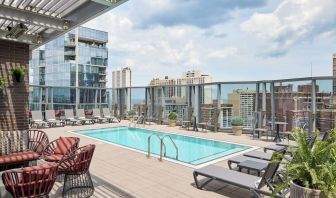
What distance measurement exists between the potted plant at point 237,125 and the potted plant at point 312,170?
7.85 meters

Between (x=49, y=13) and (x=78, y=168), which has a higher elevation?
(x=49, y=13)

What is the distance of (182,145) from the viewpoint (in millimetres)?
9375

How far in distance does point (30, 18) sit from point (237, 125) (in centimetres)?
821

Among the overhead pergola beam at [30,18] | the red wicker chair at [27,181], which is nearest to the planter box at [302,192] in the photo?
the red wicker chair at [27,181]

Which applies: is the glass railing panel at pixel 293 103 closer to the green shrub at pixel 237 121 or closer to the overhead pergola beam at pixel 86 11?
the green shrub at pixel 237 121

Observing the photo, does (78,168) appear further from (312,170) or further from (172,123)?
(172,123)

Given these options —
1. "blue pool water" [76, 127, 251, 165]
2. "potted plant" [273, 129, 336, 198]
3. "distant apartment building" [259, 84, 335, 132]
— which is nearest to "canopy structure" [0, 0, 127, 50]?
"potted plant" [273, 129, 336, 198]

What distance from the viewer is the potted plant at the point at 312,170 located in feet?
8.67

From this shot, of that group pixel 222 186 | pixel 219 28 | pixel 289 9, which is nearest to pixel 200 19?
pixel 219 28

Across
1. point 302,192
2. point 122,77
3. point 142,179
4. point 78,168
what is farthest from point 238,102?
point 122,77

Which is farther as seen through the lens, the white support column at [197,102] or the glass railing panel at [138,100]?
the glass railing panel at [138,100]

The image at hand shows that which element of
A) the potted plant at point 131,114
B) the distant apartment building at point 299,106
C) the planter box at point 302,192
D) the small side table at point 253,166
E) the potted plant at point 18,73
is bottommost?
the small side table at point 253,166

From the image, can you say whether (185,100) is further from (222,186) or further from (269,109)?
(222,186)

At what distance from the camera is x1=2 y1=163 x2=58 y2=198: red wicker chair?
131 inches
